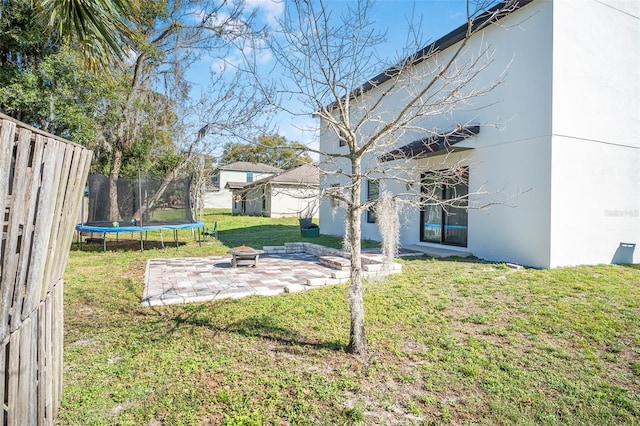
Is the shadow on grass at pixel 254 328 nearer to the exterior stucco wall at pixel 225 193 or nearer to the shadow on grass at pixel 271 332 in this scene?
the shadow on grass at pixel 271 332

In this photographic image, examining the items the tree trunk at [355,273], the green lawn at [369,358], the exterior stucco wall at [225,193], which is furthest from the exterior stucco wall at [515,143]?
the exterior stucco wall at [225,193]

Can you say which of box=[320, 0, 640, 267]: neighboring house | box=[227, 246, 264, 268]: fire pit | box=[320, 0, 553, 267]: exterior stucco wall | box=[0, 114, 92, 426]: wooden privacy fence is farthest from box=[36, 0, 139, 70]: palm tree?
box=[320, 0, 553, 267]: exterior stucco wall

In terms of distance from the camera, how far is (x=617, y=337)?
13.0 feet

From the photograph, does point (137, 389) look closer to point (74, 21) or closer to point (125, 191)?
point (74, 21)

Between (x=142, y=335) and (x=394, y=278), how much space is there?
4.34 meters

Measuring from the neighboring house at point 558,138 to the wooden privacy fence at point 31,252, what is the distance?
5411 millimetres

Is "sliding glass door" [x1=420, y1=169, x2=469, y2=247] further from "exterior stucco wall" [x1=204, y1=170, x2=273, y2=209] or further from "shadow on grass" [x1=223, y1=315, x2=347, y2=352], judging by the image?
"exterior stucco wall" [x1=204, y1=170, x2=273, y2=209]

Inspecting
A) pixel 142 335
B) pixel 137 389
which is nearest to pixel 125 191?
pixel 142 335

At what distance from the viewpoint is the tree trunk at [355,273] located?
3.57 meters

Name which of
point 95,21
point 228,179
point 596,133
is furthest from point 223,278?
point 228,179

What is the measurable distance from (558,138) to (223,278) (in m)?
7.33

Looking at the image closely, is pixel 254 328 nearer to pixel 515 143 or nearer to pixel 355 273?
pixel 355 273

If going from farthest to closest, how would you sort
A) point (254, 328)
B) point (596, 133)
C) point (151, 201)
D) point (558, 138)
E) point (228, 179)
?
point (228, 179)
point (151, 201)
point (596, 133)
point (558, 138)
point (254, 328)

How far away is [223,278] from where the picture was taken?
22.7 feet
